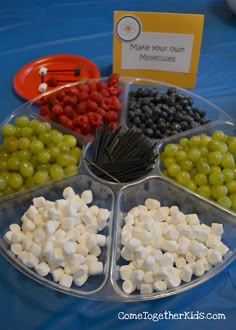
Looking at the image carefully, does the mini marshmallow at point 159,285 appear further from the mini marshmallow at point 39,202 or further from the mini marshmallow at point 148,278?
the mini marshmallow at point 39,202

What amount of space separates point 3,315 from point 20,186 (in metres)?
0.24

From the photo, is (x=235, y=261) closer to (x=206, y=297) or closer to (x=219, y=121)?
(x=206, y=297)

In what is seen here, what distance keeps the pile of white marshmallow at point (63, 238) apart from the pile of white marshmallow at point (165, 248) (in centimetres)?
5

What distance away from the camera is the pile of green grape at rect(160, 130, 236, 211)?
730mm

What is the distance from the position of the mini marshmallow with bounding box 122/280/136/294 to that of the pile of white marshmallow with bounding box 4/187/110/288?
0.05m

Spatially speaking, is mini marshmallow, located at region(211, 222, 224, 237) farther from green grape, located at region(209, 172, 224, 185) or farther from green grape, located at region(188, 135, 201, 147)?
green grape, located at region(188, 135, 201, 147)

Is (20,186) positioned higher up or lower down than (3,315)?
higher up

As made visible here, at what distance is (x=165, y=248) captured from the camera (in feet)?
2.17

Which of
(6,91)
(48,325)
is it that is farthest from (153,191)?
(6,91)

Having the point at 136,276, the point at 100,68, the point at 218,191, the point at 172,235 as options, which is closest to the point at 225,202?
the point at 218,191

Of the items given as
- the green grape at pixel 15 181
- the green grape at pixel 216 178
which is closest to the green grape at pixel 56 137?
the green grape at pixel 15 181

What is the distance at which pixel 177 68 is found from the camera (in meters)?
0.98

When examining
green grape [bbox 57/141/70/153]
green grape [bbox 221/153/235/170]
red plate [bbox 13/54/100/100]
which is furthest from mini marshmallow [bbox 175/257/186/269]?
red plate [bbox 13/54/100/100]

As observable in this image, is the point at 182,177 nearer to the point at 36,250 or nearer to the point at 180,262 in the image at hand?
the point at 180,262
